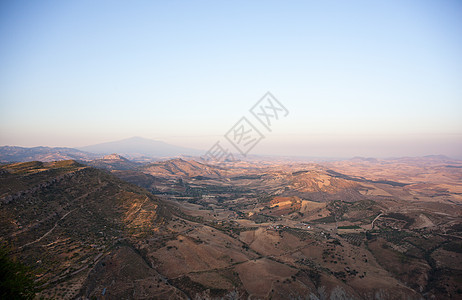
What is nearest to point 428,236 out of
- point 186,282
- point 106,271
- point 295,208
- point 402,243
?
point 402,243

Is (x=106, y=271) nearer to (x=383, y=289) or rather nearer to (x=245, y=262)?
(x=245, y=262)

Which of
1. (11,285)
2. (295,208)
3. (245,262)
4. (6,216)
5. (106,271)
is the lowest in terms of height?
(295,208)

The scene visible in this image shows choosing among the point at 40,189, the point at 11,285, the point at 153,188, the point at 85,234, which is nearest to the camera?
the point at 11,285

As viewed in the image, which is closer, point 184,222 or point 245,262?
point 245,262

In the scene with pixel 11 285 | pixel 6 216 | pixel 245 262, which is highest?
pixel 11 285

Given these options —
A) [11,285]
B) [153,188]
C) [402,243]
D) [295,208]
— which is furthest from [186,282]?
[153,188]

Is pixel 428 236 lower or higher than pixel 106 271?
lower

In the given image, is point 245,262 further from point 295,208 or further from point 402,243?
point 295,208

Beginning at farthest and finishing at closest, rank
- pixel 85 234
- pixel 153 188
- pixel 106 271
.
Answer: pixel 153 188
pixel 85 234
pixel 106 271

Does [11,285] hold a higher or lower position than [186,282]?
higher
